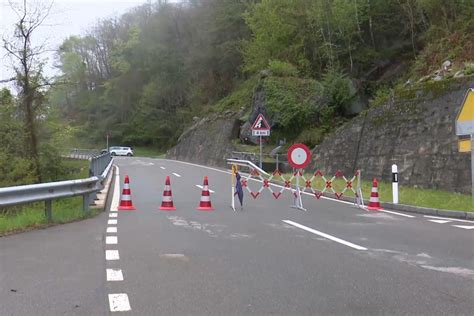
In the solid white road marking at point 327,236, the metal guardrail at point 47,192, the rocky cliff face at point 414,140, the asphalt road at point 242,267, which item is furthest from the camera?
the rocky cliff face at point 414,140

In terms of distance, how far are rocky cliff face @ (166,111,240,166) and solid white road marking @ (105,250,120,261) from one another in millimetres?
31929

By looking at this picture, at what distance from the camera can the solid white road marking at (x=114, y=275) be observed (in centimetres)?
641

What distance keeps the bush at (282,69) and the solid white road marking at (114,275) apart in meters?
31.8

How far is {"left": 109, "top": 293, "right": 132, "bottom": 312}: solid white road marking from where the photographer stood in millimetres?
5223

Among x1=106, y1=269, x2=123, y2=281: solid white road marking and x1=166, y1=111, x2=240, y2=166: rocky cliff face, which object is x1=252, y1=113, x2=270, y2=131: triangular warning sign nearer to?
x1=166, y1=111, x2=240, y2=166: rocky cliff face

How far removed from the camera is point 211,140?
46.8 meters

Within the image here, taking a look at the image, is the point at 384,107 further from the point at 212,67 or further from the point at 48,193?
the point at 212,67

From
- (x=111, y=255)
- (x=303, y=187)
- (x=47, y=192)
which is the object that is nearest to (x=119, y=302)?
(x=111, y=255)

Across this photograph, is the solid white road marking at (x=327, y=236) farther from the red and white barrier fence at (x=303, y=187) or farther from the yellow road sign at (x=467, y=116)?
the yellow road sign at (x=467, y=116)

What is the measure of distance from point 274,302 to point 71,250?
4.02m

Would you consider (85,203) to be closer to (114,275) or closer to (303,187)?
(114,275)

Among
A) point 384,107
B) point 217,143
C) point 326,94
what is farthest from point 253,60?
point 384,107

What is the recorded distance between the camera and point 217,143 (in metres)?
45.0

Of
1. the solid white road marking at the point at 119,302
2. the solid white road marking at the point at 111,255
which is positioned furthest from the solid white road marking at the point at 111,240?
the solid white road marking at the point at 119,302
